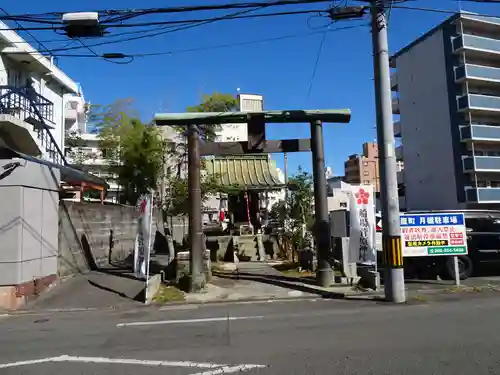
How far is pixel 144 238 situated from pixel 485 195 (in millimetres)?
35372

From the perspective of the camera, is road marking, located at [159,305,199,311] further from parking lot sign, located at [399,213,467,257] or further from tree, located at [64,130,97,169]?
tree, located at [64,130,97,169]

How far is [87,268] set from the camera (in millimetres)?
15516

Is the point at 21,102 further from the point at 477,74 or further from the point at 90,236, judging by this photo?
the point at 477,74

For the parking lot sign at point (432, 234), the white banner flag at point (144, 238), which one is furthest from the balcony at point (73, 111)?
the parking lot sign at point (432, 234)

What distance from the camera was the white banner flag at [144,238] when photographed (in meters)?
12.6

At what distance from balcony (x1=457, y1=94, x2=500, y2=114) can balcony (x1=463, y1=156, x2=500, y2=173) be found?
13.9 ft

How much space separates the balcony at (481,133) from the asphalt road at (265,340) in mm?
34015

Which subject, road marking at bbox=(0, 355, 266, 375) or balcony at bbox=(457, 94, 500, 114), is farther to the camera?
balcony at bbox=(457, 94, 500, 114)

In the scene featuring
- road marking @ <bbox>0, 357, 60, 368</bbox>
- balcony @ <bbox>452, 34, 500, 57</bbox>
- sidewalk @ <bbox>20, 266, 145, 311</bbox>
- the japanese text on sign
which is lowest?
road marking @ <bbox>0, 357, 60, 368</bbox>

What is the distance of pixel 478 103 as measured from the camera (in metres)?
41.4

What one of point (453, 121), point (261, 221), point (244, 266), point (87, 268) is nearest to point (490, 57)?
point (453, 121)

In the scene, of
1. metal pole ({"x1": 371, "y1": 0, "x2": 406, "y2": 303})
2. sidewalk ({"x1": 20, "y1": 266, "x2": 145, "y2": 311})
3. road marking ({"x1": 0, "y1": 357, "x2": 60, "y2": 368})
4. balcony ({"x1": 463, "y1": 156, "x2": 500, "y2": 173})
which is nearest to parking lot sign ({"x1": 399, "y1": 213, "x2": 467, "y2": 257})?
metal pole ({"x1": 371, "y1": 0, "x2": 406, "y2": 303})

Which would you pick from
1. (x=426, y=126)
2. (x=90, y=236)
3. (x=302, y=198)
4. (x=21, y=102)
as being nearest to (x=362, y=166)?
(x=426, y=126)

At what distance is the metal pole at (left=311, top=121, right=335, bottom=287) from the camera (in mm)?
13180
